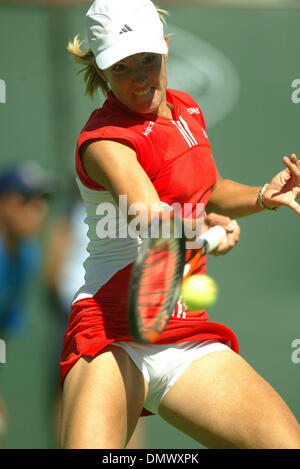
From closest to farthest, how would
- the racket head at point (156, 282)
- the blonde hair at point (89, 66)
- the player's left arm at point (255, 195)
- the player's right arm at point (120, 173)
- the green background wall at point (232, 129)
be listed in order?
the racket head at point (156, 282) → the player's right arm at point (120, 173) → the blonde hair at point (89, 66) → the player's left arm at point (255, 195) → the green background wall at point (232, 129)

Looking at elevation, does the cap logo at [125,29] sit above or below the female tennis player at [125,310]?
above

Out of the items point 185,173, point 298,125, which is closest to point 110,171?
point 185,173

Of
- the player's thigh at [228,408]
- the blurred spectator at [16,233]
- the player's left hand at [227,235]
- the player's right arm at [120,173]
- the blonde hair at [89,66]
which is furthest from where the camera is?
the blurred spectator at [16,233]

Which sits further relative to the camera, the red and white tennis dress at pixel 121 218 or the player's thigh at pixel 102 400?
the red and white tennis dress at pixel 121 218

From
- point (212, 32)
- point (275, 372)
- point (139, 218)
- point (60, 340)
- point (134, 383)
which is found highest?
point (212, 32)

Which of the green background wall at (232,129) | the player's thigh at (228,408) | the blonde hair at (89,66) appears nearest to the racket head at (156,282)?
the player's thigh at (228,408)

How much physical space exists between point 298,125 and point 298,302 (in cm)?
107

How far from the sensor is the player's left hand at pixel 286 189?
2.47 meters

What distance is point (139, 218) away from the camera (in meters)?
1.99

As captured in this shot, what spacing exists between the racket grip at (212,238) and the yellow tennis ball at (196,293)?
155 mm

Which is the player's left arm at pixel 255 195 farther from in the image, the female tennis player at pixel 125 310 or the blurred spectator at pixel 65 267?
the blurred spectator at pixel 65 267

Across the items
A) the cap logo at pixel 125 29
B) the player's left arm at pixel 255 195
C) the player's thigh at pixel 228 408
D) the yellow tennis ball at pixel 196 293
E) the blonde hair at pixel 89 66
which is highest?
the cap logo at pixel 125 29

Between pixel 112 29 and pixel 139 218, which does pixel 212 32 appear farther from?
pixel 139 218

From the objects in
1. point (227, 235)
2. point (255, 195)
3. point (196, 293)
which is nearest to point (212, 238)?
point (227, 235)
